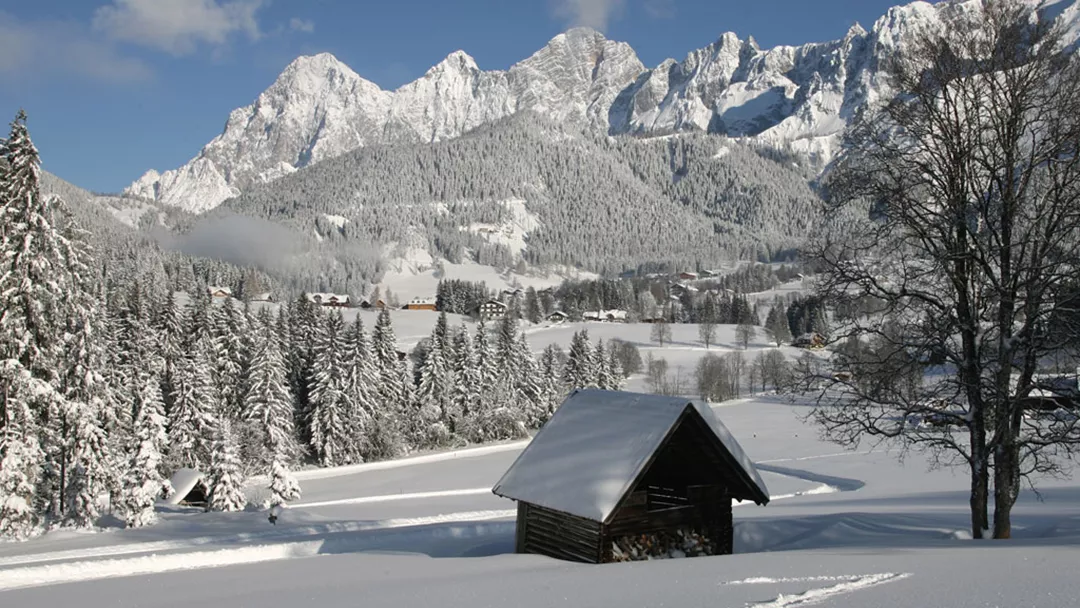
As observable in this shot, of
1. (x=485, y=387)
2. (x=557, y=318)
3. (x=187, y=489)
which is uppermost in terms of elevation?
(x=557, y=318)

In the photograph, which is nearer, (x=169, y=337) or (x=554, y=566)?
(x=554, y=566)

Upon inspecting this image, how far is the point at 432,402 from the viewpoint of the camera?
61.8 m

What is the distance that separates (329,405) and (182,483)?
16461 mm

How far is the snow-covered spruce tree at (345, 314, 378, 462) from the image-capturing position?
177 ft

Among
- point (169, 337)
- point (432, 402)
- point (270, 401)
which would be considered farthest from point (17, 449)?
point (432, 402)

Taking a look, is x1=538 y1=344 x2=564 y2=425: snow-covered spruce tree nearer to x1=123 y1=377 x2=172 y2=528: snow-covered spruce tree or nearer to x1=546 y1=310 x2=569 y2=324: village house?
x1=123 y1=377 x2=172 y2=528: snow-covered spruce tree

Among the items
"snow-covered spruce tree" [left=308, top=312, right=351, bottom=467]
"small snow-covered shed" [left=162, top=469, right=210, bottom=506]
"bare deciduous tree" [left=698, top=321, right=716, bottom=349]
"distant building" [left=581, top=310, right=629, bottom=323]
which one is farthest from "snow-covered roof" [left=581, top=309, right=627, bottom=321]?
"small snow-covered shed" [left=162, top=469, right=210, bottom=506]

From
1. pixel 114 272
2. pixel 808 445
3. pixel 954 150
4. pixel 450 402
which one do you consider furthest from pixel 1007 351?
pixel 114 272

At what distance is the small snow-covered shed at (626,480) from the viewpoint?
41.3 feet

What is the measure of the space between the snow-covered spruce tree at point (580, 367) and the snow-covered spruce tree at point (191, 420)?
3676 cm

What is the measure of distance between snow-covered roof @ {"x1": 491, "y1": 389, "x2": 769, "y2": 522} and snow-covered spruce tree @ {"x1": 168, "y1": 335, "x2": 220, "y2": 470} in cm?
3437

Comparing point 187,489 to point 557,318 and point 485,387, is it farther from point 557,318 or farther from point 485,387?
point 557,318

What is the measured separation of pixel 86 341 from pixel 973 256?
25.3 m

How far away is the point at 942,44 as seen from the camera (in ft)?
35.6
